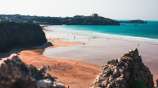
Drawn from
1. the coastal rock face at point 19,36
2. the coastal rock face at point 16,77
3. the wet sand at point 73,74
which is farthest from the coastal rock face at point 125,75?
the coastal rock face at point 19,36

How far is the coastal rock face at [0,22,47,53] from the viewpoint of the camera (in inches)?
1839

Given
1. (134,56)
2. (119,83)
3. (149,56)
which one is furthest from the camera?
(149,56)

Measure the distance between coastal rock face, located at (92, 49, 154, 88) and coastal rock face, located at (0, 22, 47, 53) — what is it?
33691 millimetres

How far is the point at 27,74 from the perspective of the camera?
9.18 metres

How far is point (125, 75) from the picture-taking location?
11.7 m

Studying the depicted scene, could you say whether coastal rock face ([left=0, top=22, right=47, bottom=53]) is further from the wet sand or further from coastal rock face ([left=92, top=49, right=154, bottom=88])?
coastal rock face ([left=92, top=49, right=154, bottom=88])

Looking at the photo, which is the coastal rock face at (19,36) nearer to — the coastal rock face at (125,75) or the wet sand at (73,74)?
the wet sand at (73,74)

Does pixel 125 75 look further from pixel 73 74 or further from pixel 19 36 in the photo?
pixel 19 36

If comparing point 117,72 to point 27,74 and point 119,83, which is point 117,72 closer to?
point 119,83

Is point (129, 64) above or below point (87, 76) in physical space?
above

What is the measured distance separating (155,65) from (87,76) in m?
12.8

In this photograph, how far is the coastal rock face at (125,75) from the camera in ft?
37.7

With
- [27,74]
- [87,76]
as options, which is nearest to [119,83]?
[27,74]

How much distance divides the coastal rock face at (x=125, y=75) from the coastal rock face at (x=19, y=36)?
3369 centimetres
